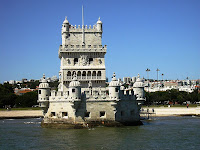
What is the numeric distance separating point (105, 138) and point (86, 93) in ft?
34.3

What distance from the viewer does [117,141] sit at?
130ft

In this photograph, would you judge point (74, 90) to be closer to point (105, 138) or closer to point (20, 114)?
point (105, 138)

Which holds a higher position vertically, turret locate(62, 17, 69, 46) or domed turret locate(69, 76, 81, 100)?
turret locate(62, 17, 69, 46)

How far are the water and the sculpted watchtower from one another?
11.2 m

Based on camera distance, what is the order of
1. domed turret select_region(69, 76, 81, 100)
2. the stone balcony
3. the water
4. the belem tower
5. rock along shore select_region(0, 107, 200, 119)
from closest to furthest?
1. the water
2. domed turret select_region(69, 76, 81, 100)
3. the belem tower
4. the stone balcony
5. rock along shore select_region(0, 107, 200, 119)

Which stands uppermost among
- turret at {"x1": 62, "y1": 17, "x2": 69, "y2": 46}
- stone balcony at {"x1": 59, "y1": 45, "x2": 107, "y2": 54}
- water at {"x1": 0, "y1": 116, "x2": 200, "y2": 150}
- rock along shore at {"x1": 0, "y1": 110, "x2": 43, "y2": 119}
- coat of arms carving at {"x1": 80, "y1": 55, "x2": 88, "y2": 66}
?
turret at {"x1": 62, "y1": 17, "x2": 69, "y2": 46}

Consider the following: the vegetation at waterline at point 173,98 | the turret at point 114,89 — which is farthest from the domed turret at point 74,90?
the vegetation at waterline at point 173,98

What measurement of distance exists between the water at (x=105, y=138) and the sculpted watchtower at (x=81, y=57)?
36.7ft

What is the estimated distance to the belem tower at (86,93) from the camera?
163 feet

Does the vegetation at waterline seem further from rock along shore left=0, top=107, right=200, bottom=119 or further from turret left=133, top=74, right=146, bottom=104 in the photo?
turret left=133, top=74, right=146, bottom=104

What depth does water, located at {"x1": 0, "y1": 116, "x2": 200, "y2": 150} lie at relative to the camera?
37.1m

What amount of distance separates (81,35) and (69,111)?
1490 cm

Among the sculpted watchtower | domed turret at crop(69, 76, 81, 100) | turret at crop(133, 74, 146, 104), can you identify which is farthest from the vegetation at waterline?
domed turret at crop(69, 76, 81, 100)

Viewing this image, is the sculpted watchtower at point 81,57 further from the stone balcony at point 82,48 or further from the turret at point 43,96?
the turret at point 43,96
